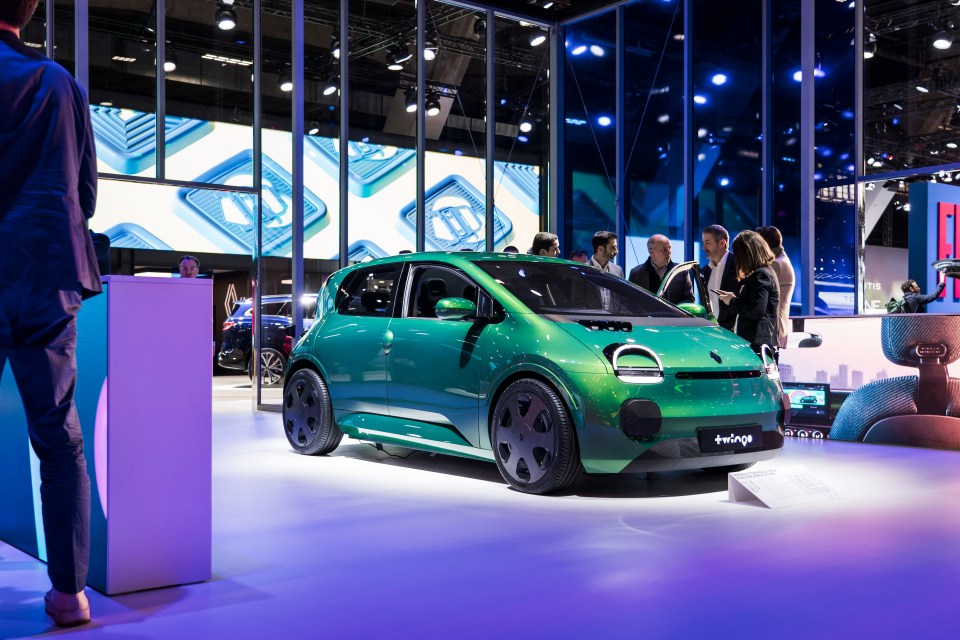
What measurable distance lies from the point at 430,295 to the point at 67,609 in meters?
3.65

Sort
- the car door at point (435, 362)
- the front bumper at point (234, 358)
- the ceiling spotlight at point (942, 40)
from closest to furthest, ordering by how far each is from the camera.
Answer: the car door at point (435, 362), the ceiling spotlight at point (942, 40), the front bumper at point (234, 358)

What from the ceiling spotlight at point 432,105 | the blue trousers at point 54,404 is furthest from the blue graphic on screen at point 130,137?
the blue trousers at point 54,404

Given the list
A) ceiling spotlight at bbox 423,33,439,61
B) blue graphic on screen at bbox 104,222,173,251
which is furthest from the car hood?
blue graphic on screen at bbox 104,222,173,251

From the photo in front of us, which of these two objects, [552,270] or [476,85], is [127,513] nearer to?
[552,270]

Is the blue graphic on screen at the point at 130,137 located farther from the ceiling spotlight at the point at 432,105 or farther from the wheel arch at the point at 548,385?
the wheel arch at the point at 548,385

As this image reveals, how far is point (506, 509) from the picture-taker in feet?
16.2

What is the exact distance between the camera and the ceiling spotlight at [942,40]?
11.9m

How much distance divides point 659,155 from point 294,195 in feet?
15.8

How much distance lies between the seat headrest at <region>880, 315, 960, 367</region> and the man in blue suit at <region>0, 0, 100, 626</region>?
622cm

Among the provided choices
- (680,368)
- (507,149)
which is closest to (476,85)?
(507,149)

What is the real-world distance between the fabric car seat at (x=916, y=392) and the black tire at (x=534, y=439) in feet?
11.6

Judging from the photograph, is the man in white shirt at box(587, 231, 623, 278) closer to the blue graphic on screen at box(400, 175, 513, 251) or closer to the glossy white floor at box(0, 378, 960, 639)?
the glossy white floor at box(0, 378, 960, 639)

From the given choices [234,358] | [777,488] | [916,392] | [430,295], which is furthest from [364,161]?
[777,488]

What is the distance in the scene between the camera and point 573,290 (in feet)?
20.2
